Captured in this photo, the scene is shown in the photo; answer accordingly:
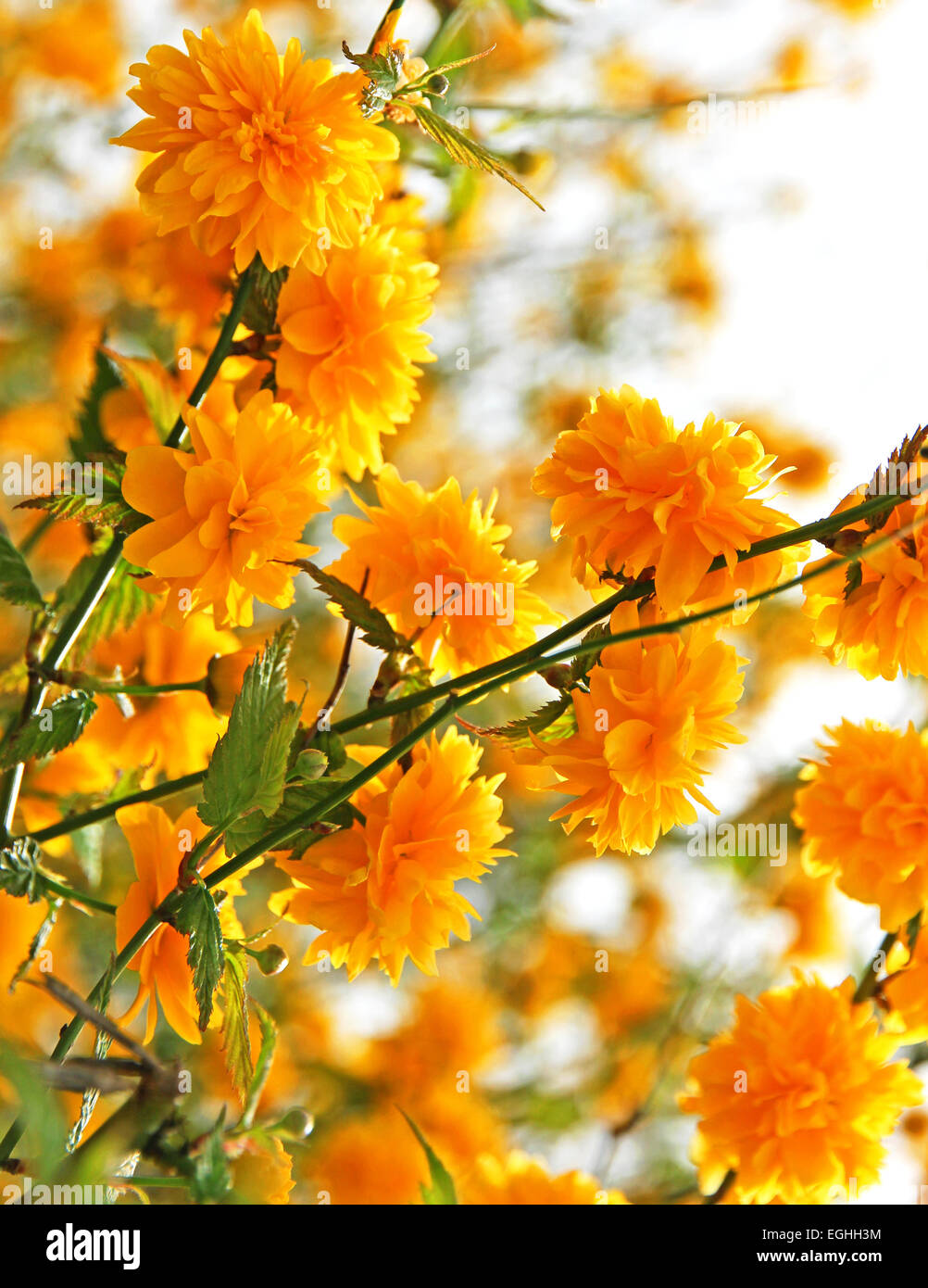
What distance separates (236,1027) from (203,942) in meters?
0.04

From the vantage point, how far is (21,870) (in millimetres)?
342

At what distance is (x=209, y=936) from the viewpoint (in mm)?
291

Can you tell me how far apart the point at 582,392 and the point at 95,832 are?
94 centimetres

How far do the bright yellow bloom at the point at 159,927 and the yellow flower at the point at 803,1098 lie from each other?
0.25 m

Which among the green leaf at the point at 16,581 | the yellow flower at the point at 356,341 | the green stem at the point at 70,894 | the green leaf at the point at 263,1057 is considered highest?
the yellow flower at the point at 356,341

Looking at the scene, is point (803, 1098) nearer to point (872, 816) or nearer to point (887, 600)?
point (872, 816)

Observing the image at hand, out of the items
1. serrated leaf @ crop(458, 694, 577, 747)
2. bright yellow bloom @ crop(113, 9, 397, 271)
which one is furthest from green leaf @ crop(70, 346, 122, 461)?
serrated leaf @ crop(458, 694, 577, 747)

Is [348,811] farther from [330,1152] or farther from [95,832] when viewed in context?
[330,1152]

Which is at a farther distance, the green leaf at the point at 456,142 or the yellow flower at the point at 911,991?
the yellow flower at the point at 911,991

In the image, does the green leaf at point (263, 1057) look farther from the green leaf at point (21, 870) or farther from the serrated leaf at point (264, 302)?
the serrated leaf at point (264, 302)

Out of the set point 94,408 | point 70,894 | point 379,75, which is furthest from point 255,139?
point 70,894

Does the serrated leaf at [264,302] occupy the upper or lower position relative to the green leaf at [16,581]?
upper

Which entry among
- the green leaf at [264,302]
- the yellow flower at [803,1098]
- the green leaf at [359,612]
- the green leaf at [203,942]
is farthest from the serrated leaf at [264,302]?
the yellow flower at [803,1098]

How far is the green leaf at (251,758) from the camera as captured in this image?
294 mm
